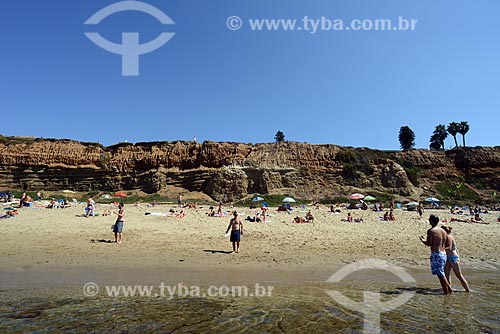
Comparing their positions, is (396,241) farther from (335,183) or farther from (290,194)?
(335,183)

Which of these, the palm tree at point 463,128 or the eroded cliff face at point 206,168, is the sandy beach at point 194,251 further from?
the palm tree at point 463,128

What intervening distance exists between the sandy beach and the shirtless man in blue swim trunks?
2.42 meters

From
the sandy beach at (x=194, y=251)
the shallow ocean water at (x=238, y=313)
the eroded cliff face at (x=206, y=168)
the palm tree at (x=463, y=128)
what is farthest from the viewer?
the palm tree at (x=463, y=128)

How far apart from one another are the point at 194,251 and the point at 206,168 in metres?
31.2

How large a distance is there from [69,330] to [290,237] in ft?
30.8

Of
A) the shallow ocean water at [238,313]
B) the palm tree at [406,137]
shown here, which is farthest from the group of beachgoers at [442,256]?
the palm tree at [406,137]

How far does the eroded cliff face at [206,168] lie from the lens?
127 feet

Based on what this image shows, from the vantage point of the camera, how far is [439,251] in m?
6.65

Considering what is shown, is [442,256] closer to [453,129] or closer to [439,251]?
[439,251]

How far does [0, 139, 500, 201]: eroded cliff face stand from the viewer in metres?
38.8

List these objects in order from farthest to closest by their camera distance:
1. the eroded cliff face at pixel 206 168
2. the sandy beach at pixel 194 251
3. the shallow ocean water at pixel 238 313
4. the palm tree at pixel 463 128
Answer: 1. the palm tree at pixel 463 128
2. the eroded cliff face at pixel 206 168
3. the sandy beach at pixel 194 251
4. the shallow ocean water at pixel 238 313

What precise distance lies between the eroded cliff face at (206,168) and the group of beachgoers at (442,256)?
3059 cm

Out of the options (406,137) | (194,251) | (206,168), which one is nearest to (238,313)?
(194,251)

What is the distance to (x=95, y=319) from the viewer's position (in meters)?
4.73
